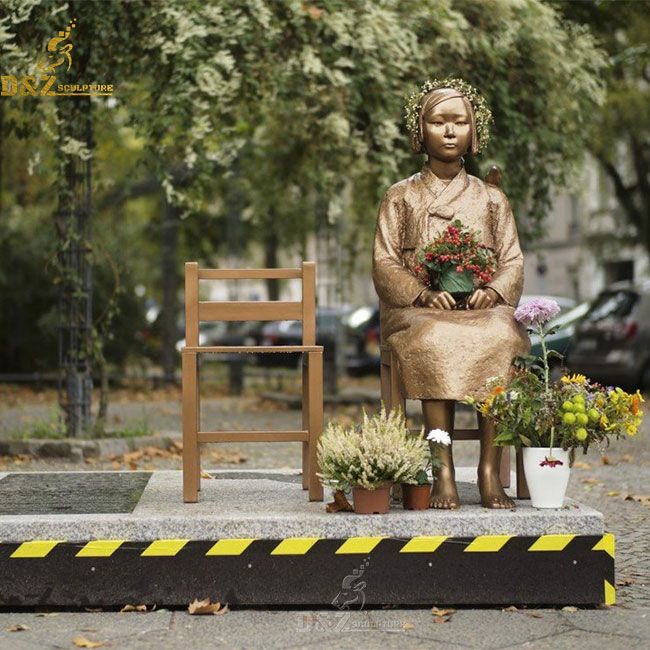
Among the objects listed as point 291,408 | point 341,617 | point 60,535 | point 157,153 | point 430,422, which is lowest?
point 291,408

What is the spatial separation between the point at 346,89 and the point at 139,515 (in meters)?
6.77

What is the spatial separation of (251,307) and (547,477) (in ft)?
5.29

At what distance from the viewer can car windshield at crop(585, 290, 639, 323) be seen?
1716 centimetres

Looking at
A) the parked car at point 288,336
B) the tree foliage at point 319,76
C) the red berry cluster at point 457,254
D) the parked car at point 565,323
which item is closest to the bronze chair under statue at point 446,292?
the red berry cluster at point 457,254

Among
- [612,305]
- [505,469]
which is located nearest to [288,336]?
[612,305]

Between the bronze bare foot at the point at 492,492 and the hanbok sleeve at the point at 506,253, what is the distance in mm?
896

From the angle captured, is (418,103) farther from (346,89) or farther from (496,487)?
(346,89)

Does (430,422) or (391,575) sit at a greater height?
(430,422)

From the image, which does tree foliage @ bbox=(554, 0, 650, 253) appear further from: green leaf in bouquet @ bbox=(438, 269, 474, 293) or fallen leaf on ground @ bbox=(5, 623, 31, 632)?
fallen leaf on ground @ bbox=(5, 623, 31, 632)

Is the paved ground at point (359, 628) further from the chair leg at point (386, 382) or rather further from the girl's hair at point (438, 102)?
the girl's hair at point (438, 102)

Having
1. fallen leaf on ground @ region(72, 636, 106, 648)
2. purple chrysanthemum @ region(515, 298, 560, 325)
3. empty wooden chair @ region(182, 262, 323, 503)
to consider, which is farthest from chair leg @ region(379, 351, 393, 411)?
fallen leaf on ground @ region(72, 636, 106, 648)

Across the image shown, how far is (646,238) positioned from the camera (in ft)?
69.4

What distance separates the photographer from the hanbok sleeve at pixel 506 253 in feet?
20.2

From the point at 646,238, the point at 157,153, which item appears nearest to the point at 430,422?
the point at 157,153
